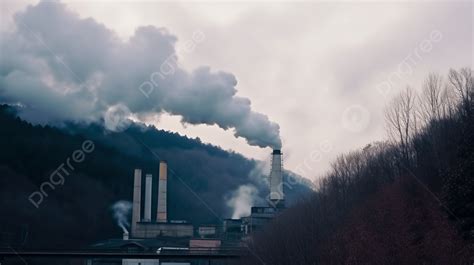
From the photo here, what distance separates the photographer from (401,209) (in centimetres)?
3391

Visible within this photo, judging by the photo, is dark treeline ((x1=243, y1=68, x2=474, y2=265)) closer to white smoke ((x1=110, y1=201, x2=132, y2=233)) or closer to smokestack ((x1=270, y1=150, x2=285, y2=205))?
smokestack ((x1=270, y1=150, x2=285, y2=205))

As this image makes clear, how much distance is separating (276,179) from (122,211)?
2536 cm

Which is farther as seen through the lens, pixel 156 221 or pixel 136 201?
pixel 136 201

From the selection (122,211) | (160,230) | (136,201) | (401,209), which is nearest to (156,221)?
(160,230)

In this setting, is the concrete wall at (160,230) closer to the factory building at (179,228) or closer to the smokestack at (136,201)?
the factory building at (179,228)

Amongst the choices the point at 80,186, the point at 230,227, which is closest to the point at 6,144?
the point at 80,186

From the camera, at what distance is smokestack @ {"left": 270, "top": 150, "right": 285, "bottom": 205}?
60.4 meters

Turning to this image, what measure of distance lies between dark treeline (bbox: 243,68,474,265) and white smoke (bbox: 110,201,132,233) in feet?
105

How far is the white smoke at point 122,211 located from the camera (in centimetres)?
7647

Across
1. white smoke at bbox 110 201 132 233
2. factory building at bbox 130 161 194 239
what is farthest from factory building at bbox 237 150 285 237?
white smoke at bbox 110 201 132 233

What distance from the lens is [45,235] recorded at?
6316 centimetres

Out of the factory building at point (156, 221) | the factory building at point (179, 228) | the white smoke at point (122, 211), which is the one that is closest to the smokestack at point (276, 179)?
the factory building at point (179, 228)

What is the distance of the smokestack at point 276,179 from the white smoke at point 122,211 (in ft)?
70.7

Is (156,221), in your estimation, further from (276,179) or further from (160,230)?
(276,179)
